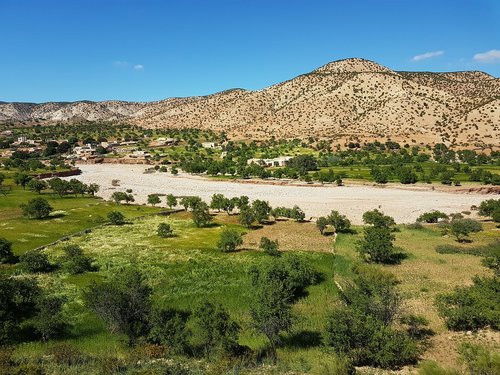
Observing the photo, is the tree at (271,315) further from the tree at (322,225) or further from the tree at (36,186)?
the tree at (36,186)

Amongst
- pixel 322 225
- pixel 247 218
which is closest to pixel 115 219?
pixel 247 218

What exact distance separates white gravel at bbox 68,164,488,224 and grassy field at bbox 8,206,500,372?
619 inches

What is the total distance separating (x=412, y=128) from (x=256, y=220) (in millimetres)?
136689

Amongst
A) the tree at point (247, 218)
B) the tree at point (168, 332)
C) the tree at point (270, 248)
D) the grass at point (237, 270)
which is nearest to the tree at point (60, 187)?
the grass at point (237, 270)

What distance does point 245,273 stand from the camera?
4228 centimetres

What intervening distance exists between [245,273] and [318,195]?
56940 mm

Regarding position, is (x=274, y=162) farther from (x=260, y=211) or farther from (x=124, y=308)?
(x=124, y=308)

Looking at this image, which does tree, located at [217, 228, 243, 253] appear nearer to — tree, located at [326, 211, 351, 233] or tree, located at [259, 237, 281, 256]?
tree, located at [259, 237, 281, 256]

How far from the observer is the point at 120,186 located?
116 metres

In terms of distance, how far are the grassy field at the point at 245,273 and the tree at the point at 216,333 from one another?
2.52 m

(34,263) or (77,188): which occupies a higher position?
(77,188)

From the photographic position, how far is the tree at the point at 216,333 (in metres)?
25.7

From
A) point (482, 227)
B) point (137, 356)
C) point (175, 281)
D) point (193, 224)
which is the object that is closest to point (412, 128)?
point (482, 227)

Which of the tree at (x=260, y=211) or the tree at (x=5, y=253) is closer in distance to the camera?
the tree at (x=5, y=253)
